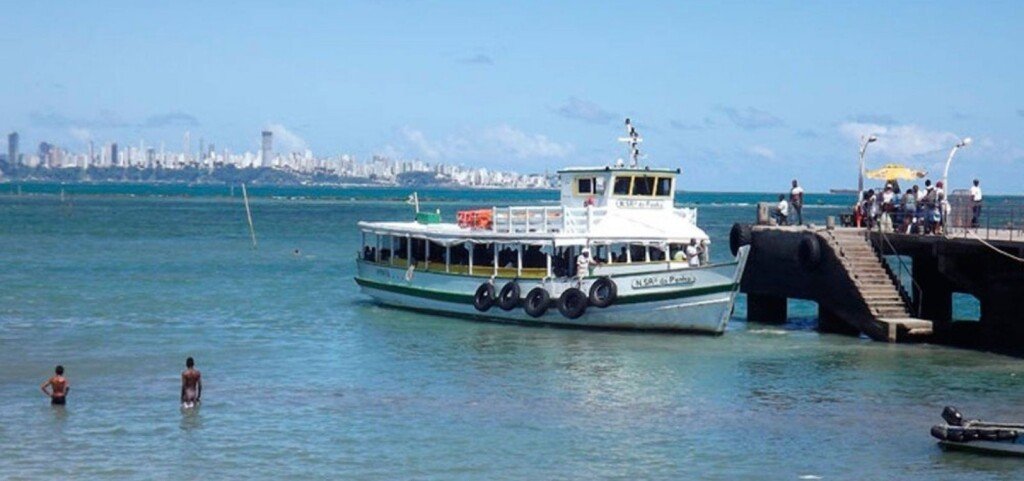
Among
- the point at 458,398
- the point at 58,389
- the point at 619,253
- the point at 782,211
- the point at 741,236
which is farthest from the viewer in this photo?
the point at 782,211

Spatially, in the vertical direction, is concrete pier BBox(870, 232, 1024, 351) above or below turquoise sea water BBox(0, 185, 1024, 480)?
above

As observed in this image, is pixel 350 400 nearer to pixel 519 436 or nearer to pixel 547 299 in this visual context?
pixel 519 436

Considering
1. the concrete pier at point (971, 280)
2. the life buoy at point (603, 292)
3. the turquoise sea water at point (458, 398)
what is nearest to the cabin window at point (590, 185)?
the life buoy at point (603, 292)

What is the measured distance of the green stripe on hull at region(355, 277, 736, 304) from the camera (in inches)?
1556

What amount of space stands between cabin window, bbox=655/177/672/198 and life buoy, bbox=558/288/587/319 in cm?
500

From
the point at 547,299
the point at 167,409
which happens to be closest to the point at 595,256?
the point at 547,299

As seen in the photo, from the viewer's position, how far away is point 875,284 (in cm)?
3953

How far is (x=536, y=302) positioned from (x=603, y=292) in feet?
6.94

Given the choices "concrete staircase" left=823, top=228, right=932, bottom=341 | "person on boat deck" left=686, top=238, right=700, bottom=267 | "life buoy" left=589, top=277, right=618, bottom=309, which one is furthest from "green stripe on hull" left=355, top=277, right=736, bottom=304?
"concrete staircase" left=823, top=228, right=932, bottom=341

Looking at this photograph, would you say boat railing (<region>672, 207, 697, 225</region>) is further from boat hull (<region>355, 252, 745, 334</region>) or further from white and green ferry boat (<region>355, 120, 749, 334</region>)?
boat hull (<region>355, 252, 745, 334</region>)

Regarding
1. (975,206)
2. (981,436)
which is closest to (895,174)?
(975,206)

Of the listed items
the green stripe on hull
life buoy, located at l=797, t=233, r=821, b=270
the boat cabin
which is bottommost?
the green stripe on hull

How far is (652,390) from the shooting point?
105ft

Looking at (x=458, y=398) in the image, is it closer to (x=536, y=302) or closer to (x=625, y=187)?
(x=536, y=302)
